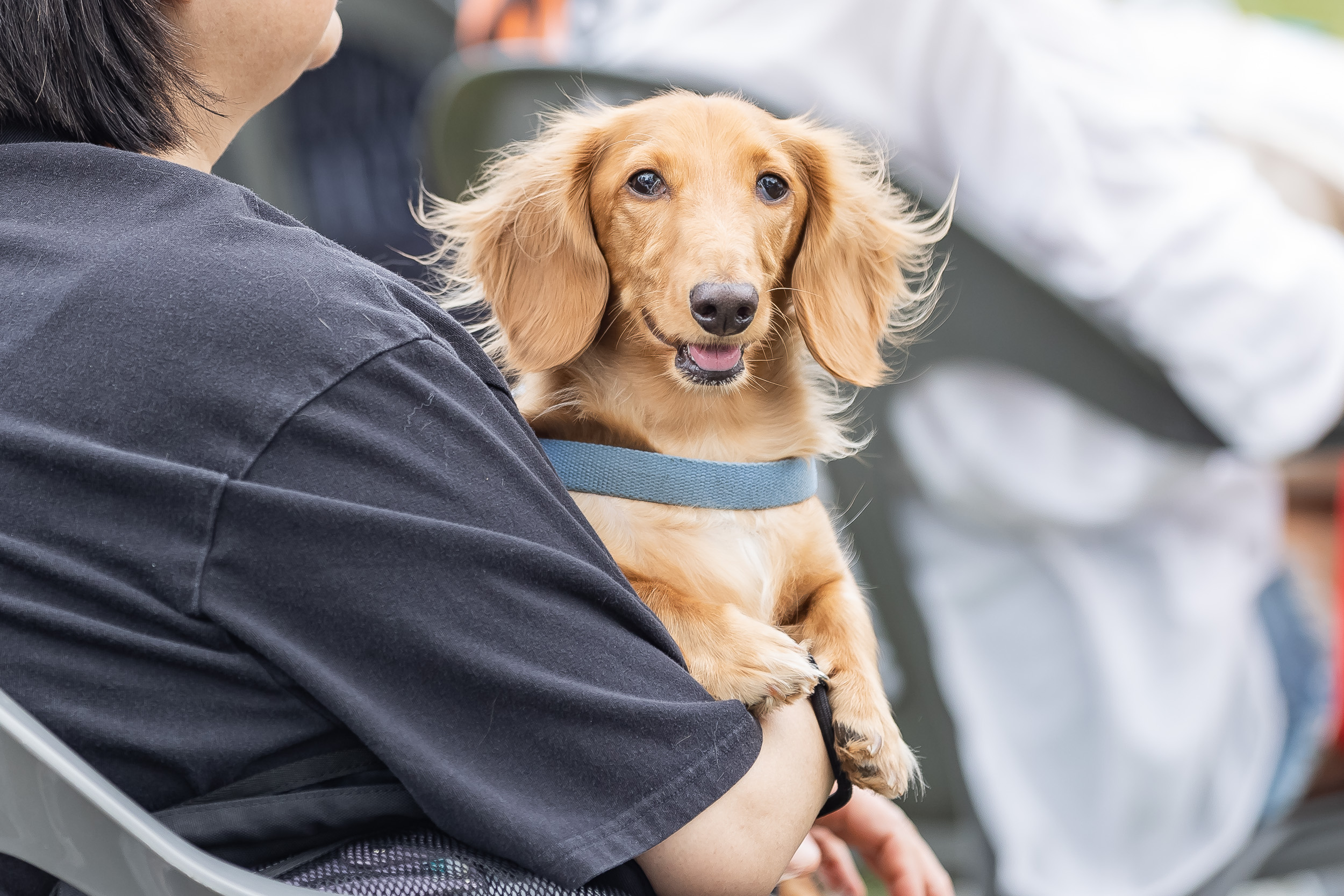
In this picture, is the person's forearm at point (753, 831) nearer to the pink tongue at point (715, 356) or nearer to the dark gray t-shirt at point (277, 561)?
the dark gray t-shirt at point (277, 561)

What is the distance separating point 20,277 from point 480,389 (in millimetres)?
318

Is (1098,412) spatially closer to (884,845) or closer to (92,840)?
(884,845)

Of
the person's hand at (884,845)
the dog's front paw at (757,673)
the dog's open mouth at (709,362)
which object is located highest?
the dog's open mouth at (709,362)

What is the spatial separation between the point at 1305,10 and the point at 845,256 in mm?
2643

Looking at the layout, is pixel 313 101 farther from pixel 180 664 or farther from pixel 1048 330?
pixel 180 664

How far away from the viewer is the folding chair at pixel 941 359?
2223mm

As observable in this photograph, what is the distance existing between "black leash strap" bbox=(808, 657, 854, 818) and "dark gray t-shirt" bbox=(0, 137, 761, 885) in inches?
7.4

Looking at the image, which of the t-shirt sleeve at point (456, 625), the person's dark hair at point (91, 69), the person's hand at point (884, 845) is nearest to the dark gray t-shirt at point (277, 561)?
the t-shirt sleeve at point (456, 625)

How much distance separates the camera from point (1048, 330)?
2277 millimetres

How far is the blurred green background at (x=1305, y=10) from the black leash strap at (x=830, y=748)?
9.09 feet

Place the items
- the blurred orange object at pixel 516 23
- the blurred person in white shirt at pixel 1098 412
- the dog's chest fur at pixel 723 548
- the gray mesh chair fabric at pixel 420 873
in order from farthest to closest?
the blurred orange object at pixel 516 23 < the blurred person in white shirt at pixel 1098 412 < the dog's chest fur at pixel 723 548 < the gray mesh chair fabric at pixel 420 873

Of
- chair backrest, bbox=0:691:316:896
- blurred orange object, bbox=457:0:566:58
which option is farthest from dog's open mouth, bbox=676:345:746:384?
blurred orange object, bbox=457:0:566:58

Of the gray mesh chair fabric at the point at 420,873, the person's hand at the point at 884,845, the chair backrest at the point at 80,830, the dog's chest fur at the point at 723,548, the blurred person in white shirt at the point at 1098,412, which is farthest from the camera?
the blurred person in white shirt at the point at 1098,412

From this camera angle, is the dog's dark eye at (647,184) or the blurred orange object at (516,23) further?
the blurred orange object at (516,23)
